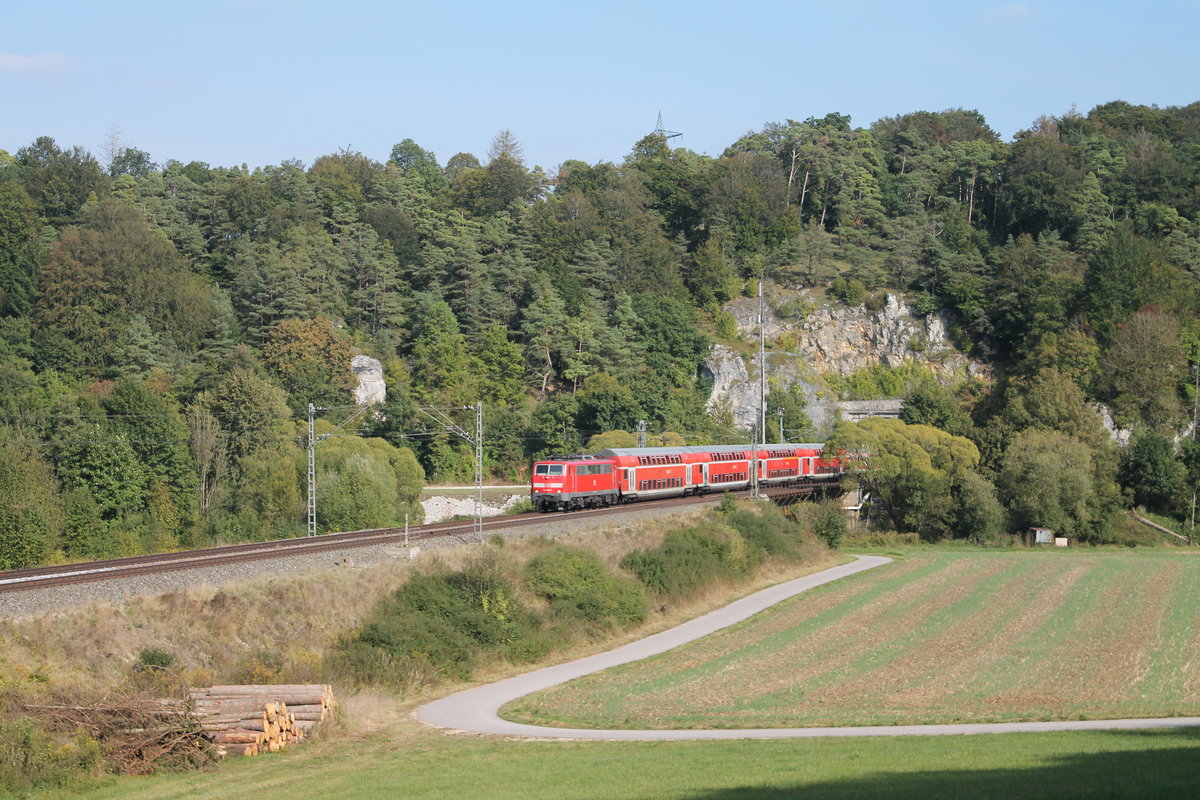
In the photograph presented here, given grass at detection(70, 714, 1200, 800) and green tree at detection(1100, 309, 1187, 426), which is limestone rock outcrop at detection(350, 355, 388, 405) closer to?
green tree at detection(1100, 309, 1187, 426)

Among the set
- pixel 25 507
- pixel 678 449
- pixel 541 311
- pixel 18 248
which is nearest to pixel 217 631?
pixel 25 507

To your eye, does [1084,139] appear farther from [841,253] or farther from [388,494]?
[388,494]

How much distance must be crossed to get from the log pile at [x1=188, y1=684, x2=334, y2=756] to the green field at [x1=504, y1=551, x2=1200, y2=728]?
5.77 m

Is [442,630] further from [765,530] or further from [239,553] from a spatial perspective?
[765,530]

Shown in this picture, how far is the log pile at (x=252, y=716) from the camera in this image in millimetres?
23266

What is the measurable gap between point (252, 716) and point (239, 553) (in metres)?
16.2

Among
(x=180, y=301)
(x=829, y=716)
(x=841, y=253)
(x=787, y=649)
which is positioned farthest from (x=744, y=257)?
(x=829, y=716)

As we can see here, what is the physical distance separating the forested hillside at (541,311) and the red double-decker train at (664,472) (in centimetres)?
471

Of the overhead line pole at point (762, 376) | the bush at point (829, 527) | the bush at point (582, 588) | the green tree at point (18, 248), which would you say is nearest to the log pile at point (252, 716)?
the bush at point (582, 588)

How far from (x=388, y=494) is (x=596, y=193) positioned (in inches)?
2881

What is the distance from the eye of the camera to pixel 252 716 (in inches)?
926

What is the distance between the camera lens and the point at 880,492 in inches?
3233

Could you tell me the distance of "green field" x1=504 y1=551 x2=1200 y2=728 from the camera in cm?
2702

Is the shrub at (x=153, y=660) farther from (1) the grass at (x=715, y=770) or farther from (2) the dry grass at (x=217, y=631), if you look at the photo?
(1) the grass at (x=715, y=770)
